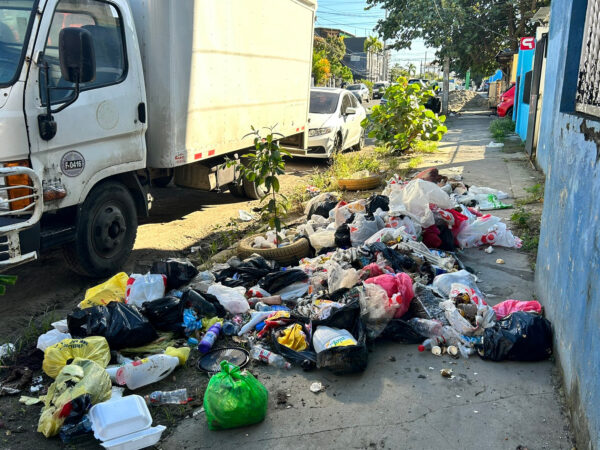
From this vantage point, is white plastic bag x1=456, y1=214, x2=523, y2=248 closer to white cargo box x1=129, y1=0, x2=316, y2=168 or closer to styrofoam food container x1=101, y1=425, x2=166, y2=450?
white cargo box x1=129, y1=0, x2=316, y2=168

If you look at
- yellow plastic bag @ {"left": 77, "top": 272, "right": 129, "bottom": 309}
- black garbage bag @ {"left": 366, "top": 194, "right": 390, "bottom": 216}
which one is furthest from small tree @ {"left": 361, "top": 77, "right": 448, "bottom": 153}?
yellow plastic bag @ {"left": 77, "top": 272, "right": 129, "bottom": 309}

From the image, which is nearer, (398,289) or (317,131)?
(398,289)

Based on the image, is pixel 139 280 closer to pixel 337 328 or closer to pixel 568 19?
pixel 337 328

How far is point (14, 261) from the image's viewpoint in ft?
13.0

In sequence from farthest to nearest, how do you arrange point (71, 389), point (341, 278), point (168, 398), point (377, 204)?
point (377, 204), point (341, 278), point (168, 398), point (71, 389)

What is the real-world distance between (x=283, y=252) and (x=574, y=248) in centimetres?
299

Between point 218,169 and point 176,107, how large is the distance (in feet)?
5.45

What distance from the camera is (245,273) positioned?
16.2 ft

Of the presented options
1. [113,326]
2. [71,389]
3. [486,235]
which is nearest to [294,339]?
[113,326]

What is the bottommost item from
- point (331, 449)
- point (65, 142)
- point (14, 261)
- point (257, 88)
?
point (331, 449)

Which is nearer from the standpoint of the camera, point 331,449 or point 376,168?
point 331,449

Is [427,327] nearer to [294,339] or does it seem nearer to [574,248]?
[294,339]

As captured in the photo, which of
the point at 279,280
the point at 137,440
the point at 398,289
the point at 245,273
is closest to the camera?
the point at 137,440

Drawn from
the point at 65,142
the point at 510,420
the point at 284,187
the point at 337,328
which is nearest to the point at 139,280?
the point at 65,142
